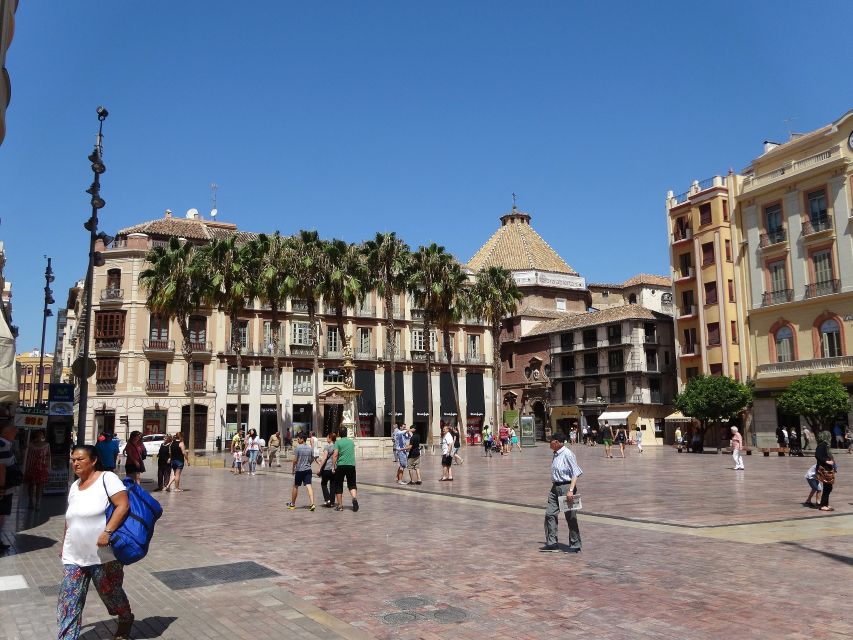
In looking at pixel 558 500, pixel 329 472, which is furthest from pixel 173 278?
pixel 558 500

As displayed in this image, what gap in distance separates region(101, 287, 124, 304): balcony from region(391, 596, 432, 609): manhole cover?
52.0 m

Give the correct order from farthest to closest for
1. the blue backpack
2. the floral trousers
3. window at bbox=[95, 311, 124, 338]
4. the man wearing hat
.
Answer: window at bbox=[95, 311, 124, 338], the man wearing hat, the blue backpack, the floral trousers

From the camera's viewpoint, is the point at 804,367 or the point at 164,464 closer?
the point at 164,464

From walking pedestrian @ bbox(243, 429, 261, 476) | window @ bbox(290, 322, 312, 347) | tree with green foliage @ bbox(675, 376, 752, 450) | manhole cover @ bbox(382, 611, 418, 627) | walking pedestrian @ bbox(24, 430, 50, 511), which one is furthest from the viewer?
window @ bbox(290, 322, 312, 347)

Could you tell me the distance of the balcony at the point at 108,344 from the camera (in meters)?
53.8

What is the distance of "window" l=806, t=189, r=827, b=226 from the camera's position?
153 feet

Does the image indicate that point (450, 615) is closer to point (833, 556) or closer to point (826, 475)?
point (833, 556)

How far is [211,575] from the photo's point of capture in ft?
29.1

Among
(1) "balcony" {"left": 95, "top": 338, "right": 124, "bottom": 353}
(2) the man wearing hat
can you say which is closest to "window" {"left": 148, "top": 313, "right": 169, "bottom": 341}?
(1) "balcony" {"left": 95, "top": 338, "right": 124, "bottom": 353}

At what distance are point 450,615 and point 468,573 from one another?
6.27 feet

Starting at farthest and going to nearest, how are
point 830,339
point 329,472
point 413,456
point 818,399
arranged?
point 830,339
point 818,399
point 413,456
point 329,472

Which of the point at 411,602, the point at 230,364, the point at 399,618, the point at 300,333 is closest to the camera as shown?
the point at 399,618

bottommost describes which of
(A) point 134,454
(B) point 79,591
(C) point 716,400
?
(B) point 79,591

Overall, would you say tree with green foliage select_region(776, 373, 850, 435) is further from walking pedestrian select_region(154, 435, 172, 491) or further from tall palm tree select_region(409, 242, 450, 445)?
walking pedestrian select_region(154, 435, 172, 491)
